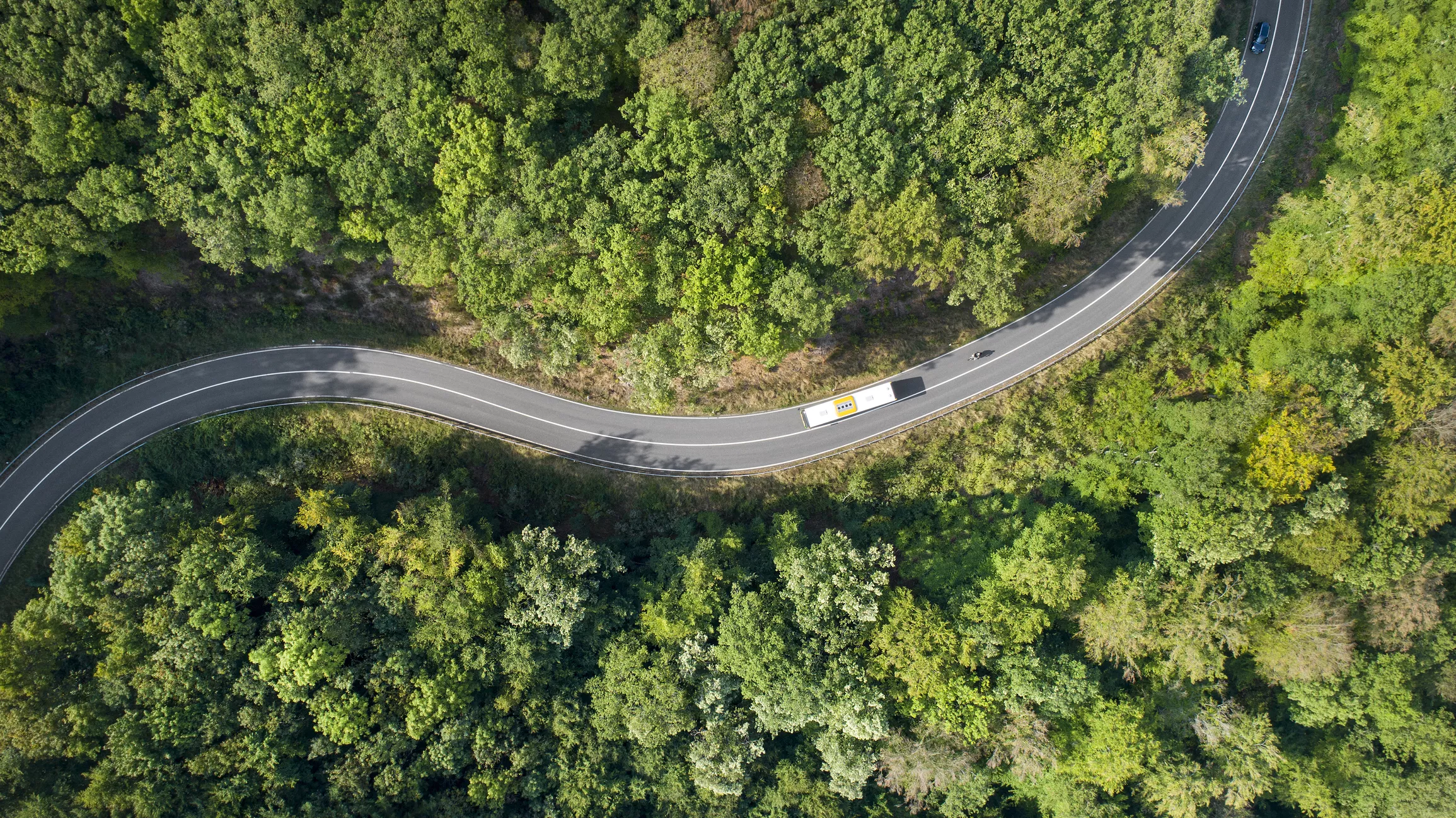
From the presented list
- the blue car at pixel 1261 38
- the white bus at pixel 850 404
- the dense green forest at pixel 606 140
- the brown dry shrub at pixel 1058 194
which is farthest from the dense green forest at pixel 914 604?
the white bus at pixel 850 404

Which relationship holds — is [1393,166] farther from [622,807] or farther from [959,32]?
[622,807]

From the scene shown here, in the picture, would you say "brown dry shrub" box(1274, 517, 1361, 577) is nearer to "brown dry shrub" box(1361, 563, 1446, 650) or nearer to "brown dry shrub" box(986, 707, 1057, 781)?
"brown dry shrub" box(1361, 563, 1446, 650)

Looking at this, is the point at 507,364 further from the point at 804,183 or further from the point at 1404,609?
the point at 1404,609

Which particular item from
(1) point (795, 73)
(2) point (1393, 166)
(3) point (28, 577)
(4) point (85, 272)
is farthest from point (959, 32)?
(3) point (28, 577)

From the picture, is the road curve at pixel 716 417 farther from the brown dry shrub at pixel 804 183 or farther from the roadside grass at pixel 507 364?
the brown dry shrub at pixel 804 183

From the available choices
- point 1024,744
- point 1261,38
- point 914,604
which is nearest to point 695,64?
point 914,604
